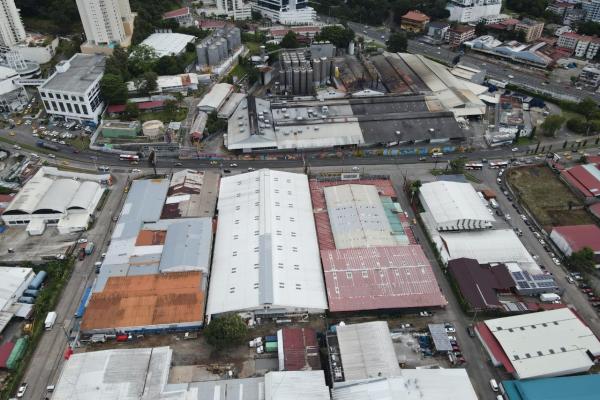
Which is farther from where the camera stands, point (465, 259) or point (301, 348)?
point (465, 259)

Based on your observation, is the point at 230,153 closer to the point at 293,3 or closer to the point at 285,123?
the point at 285,123

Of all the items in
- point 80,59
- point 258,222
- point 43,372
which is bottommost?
point 43,372

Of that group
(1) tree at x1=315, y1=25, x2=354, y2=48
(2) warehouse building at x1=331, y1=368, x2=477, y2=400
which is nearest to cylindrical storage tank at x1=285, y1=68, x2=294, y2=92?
(1) tree at x1=315, y1=25, x2=354, y2=48

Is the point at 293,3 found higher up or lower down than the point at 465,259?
higher up

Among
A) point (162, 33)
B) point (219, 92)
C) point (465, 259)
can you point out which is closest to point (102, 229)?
point (219, 92)

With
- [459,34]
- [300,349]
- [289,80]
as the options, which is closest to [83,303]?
[300,349]

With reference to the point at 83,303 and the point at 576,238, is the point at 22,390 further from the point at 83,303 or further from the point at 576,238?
the point at 576,238
